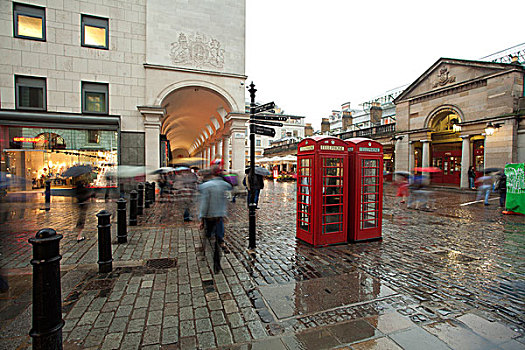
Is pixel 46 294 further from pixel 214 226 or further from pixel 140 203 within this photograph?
pixel 140 203

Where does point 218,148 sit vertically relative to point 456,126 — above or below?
below

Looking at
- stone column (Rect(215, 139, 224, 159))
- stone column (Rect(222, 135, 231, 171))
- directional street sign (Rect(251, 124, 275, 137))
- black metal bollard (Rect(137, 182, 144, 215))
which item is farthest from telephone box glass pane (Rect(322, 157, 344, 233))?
stone column (Rect(215, 139, 224, 159))

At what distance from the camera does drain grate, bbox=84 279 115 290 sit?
3.86m

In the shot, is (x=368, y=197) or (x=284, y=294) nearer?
(x=284, y=294)

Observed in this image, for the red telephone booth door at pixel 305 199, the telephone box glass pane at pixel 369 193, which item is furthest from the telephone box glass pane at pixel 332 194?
the telephone box glass pane at pixel 369 193

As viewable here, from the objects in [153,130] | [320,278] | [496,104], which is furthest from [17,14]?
[496,104]

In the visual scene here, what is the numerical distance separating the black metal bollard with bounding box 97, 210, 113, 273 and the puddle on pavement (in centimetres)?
271

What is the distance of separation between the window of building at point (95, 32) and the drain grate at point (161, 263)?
47.0 ft

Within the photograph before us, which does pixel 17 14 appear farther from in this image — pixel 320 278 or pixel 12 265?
pixel 320 278

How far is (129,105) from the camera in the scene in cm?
1478

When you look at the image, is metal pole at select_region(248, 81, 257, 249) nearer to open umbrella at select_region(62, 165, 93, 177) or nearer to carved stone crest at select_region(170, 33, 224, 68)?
open umbrella at select_region(62, 165, 93, 177)

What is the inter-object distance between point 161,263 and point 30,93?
Result: 14502mm

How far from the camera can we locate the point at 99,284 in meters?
3.96

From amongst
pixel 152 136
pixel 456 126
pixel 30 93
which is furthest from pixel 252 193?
pixel 456 126
